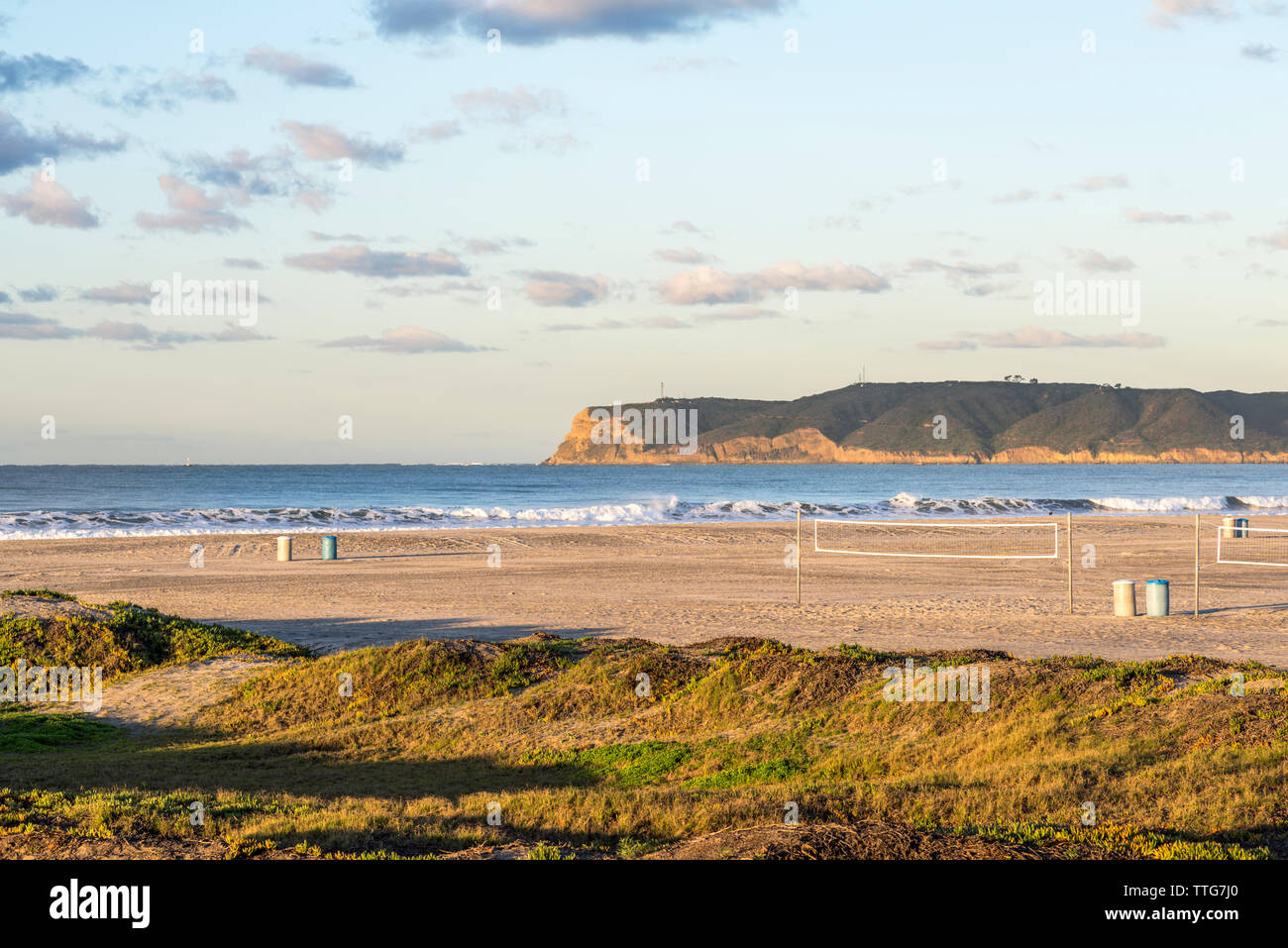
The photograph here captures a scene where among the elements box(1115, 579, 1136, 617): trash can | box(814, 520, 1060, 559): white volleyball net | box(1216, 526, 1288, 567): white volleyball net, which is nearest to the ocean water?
box(814, 520, 1060, 559): white volleyball net

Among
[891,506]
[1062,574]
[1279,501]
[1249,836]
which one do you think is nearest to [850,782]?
[1249,836]

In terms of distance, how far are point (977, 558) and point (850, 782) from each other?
23326 millimetres

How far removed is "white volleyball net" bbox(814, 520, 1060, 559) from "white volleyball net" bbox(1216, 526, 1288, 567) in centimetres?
473

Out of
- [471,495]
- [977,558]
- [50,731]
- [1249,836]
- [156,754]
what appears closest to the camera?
[1249,836]

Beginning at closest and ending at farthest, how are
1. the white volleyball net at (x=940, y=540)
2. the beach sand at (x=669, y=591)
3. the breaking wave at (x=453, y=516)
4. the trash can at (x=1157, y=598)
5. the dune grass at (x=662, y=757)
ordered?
the dune grass at (x=662, y=757) → the beach sand at (x=669, y=591) → the trash can at (x=1157, y=598) → the white volleyball net at (x=940, y=540) → the breaking wave at (x=453, y=516)

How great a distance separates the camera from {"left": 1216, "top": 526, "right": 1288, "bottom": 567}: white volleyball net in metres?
31.7

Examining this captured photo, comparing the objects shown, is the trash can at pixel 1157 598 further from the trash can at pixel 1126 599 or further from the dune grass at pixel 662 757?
the dune grass at pixel 662 757

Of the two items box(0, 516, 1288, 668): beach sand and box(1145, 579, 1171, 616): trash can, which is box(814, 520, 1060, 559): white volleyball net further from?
box(1145, 579, 1171, 616): trash can

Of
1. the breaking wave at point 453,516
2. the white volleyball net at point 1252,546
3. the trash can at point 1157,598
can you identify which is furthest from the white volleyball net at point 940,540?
the trash can at point 1157,598

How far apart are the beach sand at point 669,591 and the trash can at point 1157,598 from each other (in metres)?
0.31

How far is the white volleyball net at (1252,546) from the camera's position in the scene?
31703mm
